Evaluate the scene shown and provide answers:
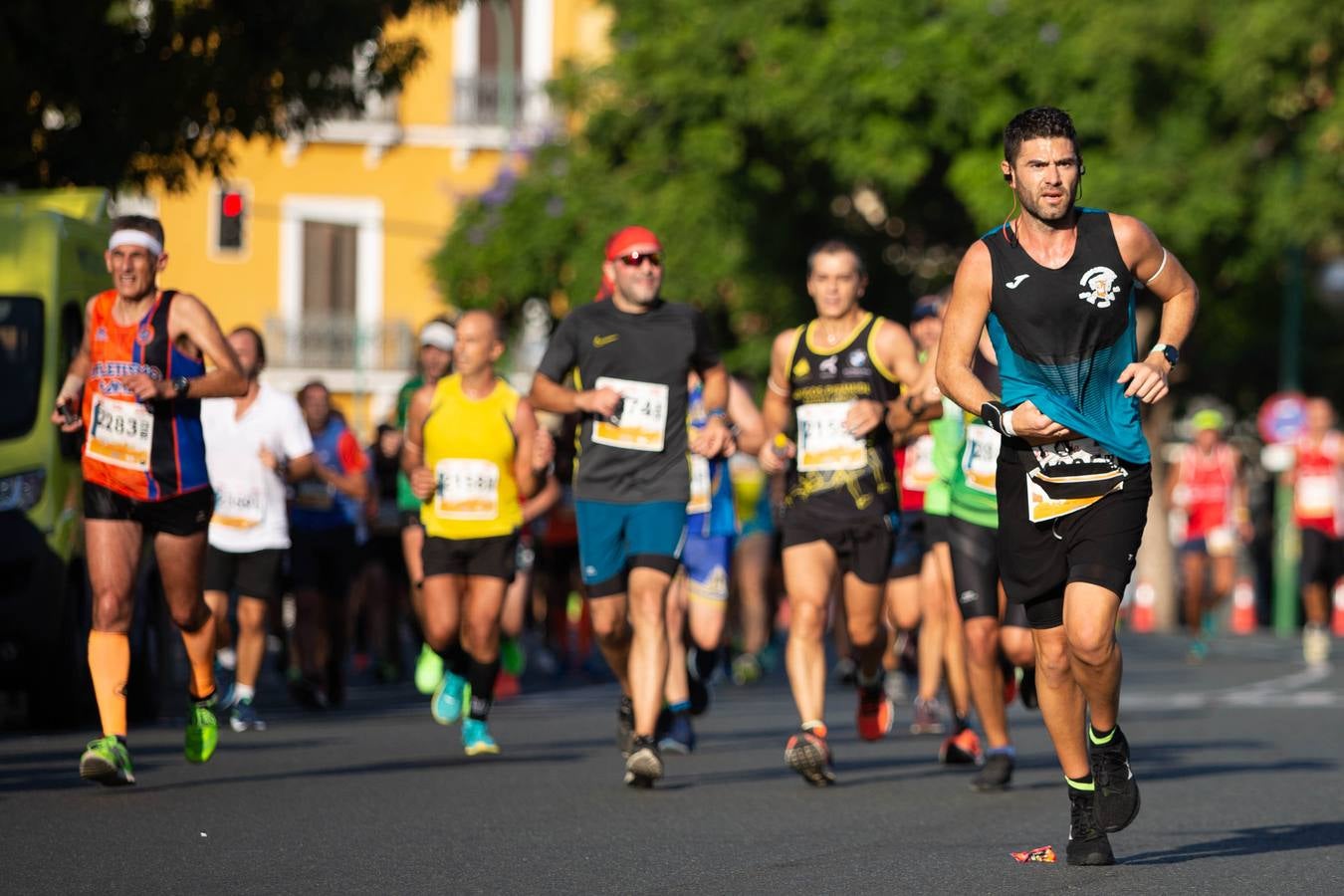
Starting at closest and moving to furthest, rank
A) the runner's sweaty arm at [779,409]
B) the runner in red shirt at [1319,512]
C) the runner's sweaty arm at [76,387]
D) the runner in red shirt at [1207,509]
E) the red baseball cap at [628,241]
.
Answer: the runner's sweaty arm at [76,387], the red baseball cap at [628,241], the runner's sweaty arm at [779,409], the runner in red shirt at [1319,512], the runner in red shirt at [1207,509]

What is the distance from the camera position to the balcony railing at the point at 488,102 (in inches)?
1988

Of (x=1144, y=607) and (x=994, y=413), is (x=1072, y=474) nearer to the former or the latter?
(x=994, y=413)

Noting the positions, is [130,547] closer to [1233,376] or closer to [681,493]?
[681,493]

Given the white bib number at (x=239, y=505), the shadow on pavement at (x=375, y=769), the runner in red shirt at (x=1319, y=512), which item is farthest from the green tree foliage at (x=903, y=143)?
the shadow on pavement at (x=375, y=769)

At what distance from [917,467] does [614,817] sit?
5.69m

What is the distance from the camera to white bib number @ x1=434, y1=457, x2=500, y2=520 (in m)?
12.1

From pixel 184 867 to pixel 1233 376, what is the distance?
1219 inches

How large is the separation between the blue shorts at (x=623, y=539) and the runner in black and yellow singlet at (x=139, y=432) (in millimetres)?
1612

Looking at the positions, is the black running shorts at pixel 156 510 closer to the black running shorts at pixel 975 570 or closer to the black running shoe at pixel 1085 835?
the black running shorts at pixel 975 570

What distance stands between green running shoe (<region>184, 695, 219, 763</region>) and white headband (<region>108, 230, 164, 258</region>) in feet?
5.72

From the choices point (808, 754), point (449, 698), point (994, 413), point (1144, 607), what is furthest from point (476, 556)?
point (1144, 607)

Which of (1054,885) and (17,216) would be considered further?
(17,216)

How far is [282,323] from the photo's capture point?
2005 inches

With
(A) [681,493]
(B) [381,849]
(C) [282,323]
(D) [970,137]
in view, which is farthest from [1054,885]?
(C) [282,323]
